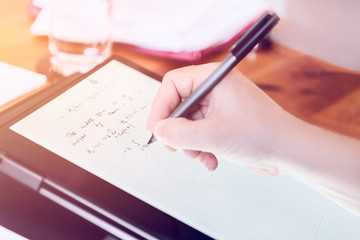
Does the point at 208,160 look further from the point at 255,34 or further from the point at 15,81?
the point at 15,81

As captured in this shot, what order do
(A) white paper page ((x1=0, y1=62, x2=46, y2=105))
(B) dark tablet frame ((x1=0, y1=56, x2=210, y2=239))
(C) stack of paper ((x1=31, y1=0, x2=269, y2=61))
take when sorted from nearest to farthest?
(B) dark tablet frame ((x1=0, y1=56, x2=210, y2=239)) → (A) white paper page ((x1=0, y1=62, x2=46, y2=105)) → (C) stack of paper ((x1=31, y1=0, x2=269, y2=61))

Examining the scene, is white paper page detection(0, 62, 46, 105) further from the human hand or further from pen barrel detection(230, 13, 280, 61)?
pen barrel detection(230, 13, 280, 61)

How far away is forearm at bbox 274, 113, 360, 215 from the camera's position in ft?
1.48

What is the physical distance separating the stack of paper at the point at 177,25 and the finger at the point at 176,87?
0.84 feet

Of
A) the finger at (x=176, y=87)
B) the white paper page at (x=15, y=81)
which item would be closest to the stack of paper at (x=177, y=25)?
the white paper page at (x=15, y=81)

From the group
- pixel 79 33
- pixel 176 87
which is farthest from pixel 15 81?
pixel 176 87

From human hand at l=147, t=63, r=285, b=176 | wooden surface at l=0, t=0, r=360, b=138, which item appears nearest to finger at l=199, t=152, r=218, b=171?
human hand at l=147, t=63, r=285, b=176

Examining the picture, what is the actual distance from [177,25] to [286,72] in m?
0.23

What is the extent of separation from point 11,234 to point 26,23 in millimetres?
497

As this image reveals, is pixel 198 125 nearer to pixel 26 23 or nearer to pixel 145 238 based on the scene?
pixel 145 238

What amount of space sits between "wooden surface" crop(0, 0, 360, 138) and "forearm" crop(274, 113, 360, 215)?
0.21 meters

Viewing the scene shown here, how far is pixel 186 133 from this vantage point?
41 cm

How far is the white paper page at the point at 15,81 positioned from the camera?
24.3 inches

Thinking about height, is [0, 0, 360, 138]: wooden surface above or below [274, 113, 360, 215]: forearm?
below
